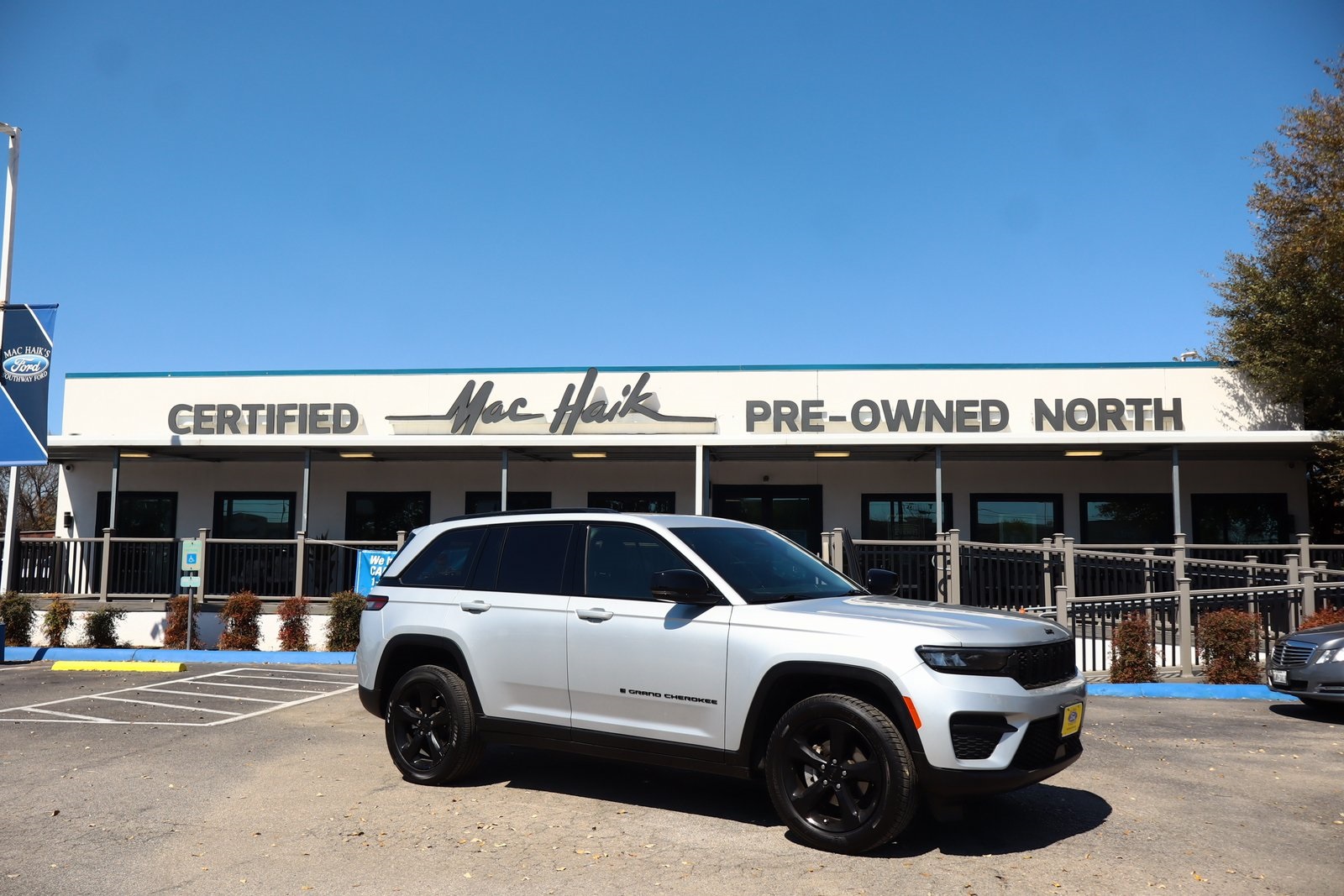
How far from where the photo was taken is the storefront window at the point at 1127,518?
20.4 meters

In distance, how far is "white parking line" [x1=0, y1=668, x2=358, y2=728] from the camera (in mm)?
9602

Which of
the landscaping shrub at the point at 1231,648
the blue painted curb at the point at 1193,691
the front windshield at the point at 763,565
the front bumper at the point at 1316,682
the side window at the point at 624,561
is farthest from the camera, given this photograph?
the landscaping shrub at the point at 1231,648

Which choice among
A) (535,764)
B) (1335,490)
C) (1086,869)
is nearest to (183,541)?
(535,764)

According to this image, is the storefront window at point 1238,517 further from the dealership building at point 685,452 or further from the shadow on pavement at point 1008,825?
the shadow on pavement at point 1008,825

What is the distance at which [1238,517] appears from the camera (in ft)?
66.0

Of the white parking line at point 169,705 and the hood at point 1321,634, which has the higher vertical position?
the hood at point 1321,634

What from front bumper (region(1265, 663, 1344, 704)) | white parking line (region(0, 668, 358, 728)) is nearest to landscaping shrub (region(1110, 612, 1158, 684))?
front bumper (region(1265, 663, 1344, 704))

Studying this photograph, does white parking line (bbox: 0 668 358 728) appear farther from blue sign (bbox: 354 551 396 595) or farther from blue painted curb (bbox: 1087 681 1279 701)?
blue painted curb (bbox: 1087 681 1279 701)

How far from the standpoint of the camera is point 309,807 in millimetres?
6340

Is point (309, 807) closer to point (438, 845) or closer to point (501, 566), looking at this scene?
point (438, 845)

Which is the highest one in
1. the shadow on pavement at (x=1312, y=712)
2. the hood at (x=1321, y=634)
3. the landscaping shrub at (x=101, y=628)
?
the hood at (x=1321, y=634)

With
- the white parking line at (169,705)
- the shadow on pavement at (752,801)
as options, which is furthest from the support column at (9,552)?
the shadow on pavement at (752,801)

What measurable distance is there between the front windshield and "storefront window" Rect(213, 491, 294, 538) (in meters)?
17.5

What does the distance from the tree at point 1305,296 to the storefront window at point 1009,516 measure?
4.56 meters
